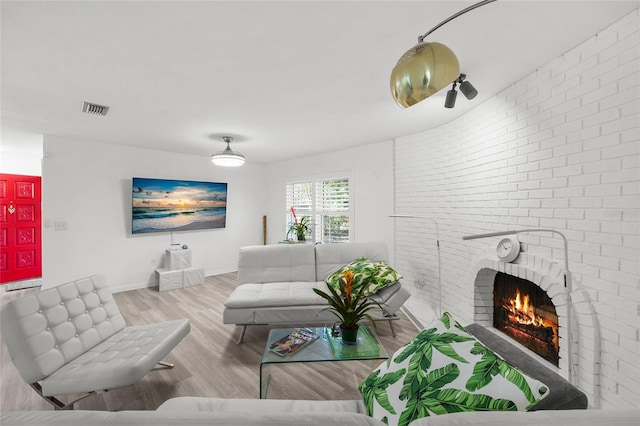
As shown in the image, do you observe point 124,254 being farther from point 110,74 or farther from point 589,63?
point 589,63

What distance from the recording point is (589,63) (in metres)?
1.70

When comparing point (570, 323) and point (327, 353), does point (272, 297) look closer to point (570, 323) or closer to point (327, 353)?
point (327, 353)

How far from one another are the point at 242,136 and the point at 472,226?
308 cm

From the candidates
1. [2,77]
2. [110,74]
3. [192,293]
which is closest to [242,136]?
[110,74]

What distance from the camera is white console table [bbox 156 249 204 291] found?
4531mm

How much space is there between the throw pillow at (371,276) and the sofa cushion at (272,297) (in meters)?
0.27

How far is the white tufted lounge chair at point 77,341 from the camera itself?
1.65m

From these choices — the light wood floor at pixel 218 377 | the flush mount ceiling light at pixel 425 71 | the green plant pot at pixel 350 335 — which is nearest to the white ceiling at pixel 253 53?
the flush mount ceiling light at pixel 425 71

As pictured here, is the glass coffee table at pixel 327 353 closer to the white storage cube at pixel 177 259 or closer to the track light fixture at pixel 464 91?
the track light fixture at pixel 464 91

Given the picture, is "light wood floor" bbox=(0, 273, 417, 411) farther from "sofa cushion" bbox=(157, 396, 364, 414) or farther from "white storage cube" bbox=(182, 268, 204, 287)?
"white storage cube" bbox=(182, 268, 204, 287)

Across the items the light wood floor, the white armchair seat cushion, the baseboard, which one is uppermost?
the white armchair seat cushion

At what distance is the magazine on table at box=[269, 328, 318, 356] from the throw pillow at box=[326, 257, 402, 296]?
2.14 feet

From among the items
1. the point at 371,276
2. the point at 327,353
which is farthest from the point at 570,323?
the point at 371,276

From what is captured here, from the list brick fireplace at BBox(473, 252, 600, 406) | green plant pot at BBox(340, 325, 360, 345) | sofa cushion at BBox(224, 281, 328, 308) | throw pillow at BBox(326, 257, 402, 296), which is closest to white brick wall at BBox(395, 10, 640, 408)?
brick fireplace at BBox(473, 252, 600, 406)
